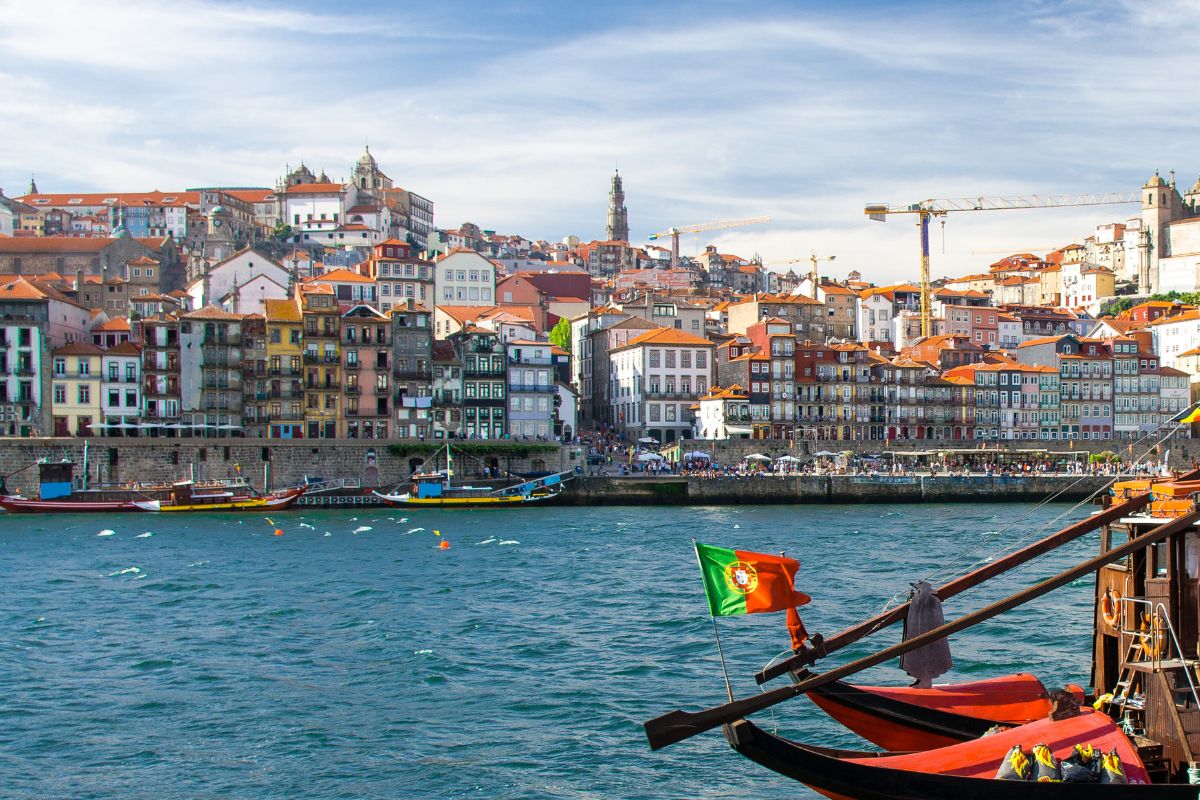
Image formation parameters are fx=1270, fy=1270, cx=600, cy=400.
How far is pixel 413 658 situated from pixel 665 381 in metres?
68.1

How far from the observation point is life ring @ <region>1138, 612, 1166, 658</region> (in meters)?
14.5

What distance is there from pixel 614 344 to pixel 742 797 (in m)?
86.5

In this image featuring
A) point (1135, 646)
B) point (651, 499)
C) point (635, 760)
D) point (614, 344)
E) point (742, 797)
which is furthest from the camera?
point (614, 344)

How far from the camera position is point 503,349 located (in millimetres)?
84812

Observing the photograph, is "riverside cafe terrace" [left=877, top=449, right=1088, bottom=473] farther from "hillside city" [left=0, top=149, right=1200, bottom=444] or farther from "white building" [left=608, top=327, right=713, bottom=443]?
"white building" [left=608, top=327, right=713, bottom=443]

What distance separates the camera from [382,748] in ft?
64.3

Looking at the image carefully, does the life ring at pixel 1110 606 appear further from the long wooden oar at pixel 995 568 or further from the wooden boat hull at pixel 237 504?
the wooden boat hull at pixel 237 504

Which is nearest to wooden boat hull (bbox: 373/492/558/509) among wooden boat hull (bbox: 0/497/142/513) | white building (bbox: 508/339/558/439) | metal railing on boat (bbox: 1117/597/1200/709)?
white building (bbox: 508/339/558/439)

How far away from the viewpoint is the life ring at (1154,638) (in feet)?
47.5

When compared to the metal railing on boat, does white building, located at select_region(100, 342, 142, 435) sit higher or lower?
higher

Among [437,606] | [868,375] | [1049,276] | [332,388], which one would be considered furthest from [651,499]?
[1049,276]

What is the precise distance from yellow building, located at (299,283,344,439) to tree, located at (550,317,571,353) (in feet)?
104

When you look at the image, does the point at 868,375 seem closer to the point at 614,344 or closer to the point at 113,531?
the point at 614,344

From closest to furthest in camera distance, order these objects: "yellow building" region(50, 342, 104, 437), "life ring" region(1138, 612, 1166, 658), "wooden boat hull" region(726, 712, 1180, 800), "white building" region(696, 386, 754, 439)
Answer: "wooden boat hull" region(726, 712, 1180, 800), "life ring" region(1138, 612, 1166, 658), "yellow building" region(50, 342, 104, 437), "white building" region(696, 386, 754, 439)
